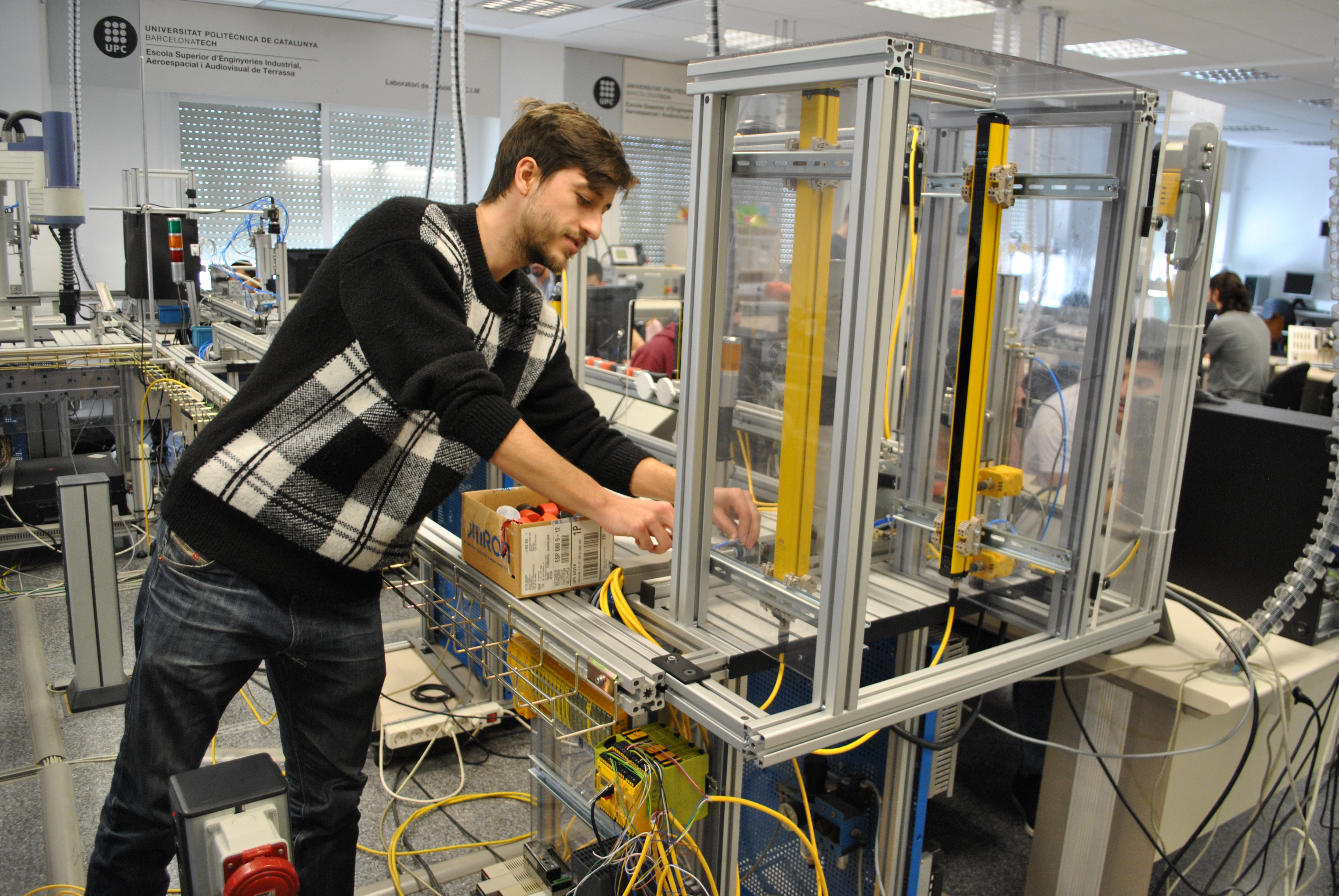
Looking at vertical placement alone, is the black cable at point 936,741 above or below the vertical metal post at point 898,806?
above

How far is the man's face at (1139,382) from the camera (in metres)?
1.37

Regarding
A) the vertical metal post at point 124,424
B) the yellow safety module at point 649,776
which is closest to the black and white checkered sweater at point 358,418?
the yellow safety module at point 649,776

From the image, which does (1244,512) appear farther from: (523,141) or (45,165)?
(45,165)

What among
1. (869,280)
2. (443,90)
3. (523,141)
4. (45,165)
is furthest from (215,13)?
(869,280)

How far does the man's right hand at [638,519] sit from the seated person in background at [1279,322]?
22.4 ft

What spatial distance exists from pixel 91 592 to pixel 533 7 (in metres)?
5.45

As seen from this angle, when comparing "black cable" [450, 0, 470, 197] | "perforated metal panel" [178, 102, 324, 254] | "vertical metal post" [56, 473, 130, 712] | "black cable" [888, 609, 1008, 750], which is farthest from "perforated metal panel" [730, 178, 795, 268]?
"perforated metal panel" [178, 102, 324, 254]

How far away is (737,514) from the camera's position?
1262 millimetres

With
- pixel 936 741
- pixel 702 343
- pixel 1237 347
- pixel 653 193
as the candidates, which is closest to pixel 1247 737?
pixel 936 741

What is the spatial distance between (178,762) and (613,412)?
205 centimetres

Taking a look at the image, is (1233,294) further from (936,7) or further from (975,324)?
(975,324)

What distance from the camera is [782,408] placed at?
1.21 metres

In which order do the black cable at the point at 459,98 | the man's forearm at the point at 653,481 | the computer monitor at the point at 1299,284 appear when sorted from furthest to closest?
the computer monitor at the point at 1299,284 < the black cable at the point at 459,98 < the man's forearm at the point at 653,481

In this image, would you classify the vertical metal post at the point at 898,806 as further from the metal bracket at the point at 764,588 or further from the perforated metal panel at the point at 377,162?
the perforated metal panel at the point at 377,162
